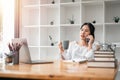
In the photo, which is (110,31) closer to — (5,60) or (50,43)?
(50,43)

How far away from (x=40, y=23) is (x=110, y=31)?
150 cm

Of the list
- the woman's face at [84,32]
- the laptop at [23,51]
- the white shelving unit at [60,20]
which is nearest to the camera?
the laptop at [23,51]

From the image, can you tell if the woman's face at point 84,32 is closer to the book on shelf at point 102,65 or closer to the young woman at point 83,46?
the young woman at point 83,46

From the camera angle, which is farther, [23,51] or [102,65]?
[23,51]

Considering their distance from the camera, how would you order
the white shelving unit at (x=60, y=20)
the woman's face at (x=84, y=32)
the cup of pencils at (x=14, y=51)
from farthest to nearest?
A: the white shelving unit at (x=60, y=20) → the woman's face at (x=84, y=32) → the cup of pencils at (x=14, y=51)

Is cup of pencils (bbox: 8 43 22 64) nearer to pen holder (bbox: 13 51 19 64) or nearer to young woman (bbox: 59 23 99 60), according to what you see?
pen holder (bbox: 13 51 19 64)

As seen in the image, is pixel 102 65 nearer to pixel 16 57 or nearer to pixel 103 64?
pixel 103 64

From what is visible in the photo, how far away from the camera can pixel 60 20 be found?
15.6 ft

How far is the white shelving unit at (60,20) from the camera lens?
4.62 meters

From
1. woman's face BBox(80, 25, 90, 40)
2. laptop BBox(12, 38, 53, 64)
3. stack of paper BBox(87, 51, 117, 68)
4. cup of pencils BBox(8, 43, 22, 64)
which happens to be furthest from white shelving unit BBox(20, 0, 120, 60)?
stack of paper BBox(87, 51, 117, 68)

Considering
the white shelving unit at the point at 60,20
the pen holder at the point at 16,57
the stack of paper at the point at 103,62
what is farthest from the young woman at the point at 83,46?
the stack of paper at the point at 103,62

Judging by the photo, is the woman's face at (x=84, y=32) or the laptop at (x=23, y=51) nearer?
the laptop at (x=23, y=51)

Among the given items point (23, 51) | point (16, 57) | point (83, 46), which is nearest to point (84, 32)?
point (83, 46)

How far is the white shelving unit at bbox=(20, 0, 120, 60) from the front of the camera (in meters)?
4.62
